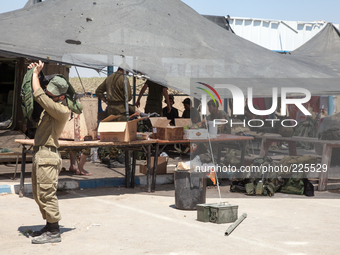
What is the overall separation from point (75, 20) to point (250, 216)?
503 cm

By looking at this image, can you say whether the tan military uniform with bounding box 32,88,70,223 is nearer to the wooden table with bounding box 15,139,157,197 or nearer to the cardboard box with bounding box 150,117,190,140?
the wooden table with bounding box 15,139,157,197

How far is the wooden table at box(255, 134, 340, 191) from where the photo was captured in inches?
347

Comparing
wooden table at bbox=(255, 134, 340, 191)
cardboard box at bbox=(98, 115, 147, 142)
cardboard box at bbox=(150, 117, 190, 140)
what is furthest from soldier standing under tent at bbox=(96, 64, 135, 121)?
wooden table at bbox=(255, 134, 340, 191)

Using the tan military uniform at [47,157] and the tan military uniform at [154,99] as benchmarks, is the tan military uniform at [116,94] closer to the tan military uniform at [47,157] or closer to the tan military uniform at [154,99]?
the tan military uniform at [154,99]

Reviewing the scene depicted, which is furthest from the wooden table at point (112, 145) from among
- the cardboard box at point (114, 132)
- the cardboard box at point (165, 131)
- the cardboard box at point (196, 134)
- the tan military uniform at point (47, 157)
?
the tan military uniform at point (47, 157)

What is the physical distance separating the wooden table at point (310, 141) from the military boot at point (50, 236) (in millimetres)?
5497

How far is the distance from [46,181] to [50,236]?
1.99 ft

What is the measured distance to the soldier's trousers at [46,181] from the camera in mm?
4922

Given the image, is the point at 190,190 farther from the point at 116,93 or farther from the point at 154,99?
the point at 154,99

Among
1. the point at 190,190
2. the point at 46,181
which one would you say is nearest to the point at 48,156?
the point at 46,181

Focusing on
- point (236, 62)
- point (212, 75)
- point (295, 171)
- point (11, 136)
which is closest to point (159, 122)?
point (212, 75)

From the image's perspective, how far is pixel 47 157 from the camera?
4.98 meters

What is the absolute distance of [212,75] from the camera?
888 cm

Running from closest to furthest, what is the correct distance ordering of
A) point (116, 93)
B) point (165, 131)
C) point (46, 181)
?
point (46, 181) < point (165, 131) < point (116, 93)
